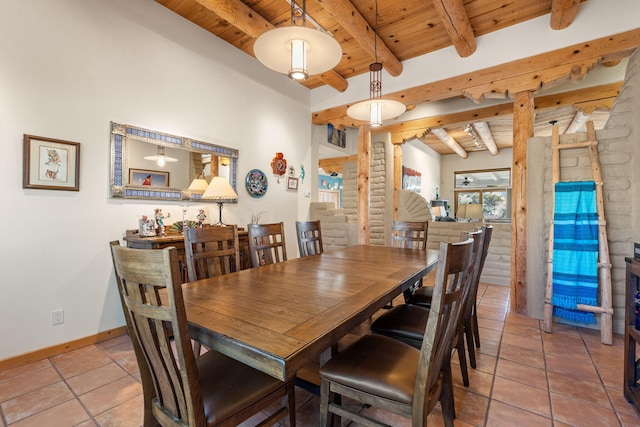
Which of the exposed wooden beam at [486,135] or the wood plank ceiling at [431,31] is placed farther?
the exposed wooden beam at [486,135]

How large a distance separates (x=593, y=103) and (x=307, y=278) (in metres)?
4.93

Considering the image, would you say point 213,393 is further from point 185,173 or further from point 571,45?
point 571,45

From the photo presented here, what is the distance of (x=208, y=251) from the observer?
1.88 m

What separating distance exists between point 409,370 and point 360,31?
309cm

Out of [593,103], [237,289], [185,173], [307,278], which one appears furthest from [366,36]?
[593,103]

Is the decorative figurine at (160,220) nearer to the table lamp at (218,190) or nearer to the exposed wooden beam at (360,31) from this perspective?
the table lamp at (218,190)

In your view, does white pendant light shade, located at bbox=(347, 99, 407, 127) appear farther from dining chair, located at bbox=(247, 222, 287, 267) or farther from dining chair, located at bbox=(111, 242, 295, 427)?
dining chair, located at bbox=(111, 242, 295, 427)

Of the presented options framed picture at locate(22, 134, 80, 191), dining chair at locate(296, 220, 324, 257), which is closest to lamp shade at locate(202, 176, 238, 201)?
dining chair at locate(296, 220, 324, 257)

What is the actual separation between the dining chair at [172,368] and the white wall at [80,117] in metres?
1.75

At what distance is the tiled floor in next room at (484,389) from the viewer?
1548 mm

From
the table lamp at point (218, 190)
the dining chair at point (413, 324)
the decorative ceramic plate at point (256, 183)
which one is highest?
the decorative ceramic plate at point (256, 183)

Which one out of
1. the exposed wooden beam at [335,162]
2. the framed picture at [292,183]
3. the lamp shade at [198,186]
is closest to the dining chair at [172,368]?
the lamp shade at [198,186]

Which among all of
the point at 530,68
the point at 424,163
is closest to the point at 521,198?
the point at 530,68

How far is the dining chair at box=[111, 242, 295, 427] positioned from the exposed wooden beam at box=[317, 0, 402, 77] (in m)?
2.58
